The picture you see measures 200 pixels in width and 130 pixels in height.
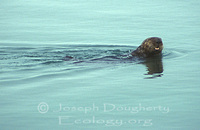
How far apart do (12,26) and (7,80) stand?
271 inches

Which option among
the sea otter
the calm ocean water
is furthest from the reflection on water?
the sea otter

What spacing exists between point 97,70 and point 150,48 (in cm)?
189

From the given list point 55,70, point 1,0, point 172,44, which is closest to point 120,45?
point 172,44

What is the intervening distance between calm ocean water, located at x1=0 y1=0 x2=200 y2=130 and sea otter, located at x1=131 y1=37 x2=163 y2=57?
286 mm

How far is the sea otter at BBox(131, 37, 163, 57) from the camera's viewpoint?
10.5 meters

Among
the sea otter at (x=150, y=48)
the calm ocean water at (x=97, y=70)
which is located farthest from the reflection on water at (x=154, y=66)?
the sea otter at (x=150, y=48)

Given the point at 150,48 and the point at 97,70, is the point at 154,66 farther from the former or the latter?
the point at 97,70

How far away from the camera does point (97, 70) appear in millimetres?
9352

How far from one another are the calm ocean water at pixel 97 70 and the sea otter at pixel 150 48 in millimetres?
286

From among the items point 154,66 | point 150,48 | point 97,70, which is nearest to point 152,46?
point 150,48

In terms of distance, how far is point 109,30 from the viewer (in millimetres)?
14148

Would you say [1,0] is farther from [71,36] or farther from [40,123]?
[40,123]

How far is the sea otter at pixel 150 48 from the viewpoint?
1048cm

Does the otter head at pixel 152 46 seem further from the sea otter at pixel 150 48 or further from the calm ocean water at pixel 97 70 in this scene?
the calm ocean water at pixel 97 70
